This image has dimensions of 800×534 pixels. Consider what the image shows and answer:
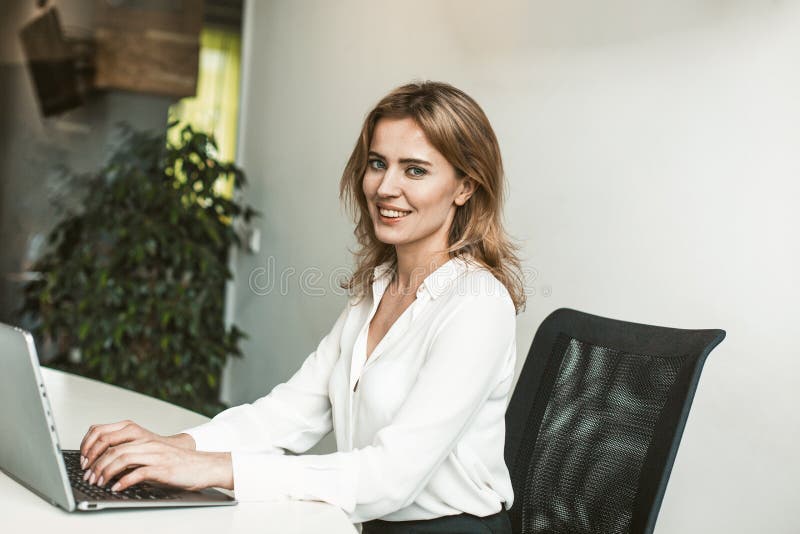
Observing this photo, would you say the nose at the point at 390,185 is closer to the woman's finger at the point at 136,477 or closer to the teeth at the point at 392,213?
the teeth at the point at 392,213

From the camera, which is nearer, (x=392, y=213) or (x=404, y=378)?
(x=404, y=378)

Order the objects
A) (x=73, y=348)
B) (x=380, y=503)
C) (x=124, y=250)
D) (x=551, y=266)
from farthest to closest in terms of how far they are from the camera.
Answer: (x=73, y=348) → (x=124, y=250) → (x=551, y=266) → (x=380, y=503)

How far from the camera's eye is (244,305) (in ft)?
14.2

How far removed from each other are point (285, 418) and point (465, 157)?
24.3 inches

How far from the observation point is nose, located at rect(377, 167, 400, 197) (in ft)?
5.44

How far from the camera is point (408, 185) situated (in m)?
1.67

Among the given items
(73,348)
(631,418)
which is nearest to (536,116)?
(631,418)

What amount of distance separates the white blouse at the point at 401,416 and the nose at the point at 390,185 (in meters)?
0.17

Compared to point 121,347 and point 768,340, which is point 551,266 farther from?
point 121,347

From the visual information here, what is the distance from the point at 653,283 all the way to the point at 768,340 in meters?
0.33

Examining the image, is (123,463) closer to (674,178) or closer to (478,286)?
(478,286)

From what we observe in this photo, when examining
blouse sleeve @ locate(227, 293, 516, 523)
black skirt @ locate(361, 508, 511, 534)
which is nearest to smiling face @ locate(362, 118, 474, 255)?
blouse sleeve @ locate(227, 293, 516, 523)

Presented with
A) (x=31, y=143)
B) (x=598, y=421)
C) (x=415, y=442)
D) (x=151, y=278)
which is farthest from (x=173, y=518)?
(x=31, y=143)

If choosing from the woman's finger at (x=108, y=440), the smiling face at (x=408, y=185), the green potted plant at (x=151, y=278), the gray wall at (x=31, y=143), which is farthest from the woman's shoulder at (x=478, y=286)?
the gray wall at (x=31, y=143)
